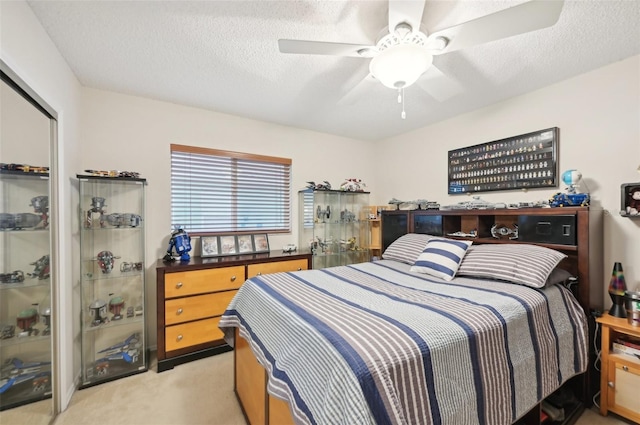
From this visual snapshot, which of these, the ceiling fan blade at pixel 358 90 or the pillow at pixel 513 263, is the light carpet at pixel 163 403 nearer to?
the pillow at pixel 513 263

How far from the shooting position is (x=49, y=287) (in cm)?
171

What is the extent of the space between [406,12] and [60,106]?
2299mm

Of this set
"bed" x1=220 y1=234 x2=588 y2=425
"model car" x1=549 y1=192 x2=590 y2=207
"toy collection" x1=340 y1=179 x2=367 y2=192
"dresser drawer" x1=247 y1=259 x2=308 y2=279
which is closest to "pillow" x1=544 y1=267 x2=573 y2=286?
"bed" x1=220 y1=234 x2=588 y2=425

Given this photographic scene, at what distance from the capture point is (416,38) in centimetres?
140

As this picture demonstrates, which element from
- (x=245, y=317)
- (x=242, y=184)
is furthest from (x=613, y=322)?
(x=242, y=184)

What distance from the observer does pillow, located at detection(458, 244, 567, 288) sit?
172cm

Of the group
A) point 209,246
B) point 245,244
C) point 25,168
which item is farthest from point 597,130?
point 25,168

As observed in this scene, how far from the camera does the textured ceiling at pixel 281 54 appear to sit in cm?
143

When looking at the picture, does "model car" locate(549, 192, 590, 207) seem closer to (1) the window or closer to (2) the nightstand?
(2) the nightstand

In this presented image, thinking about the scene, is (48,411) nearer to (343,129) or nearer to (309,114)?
(309,114)

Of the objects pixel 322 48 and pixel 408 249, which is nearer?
pixel 322 48

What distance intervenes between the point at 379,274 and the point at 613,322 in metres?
1.52

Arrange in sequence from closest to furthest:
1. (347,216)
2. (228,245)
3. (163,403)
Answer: (163,403), (228,245), (347,216)

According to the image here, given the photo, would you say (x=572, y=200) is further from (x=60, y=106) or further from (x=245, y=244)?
(x=60, y=106)
